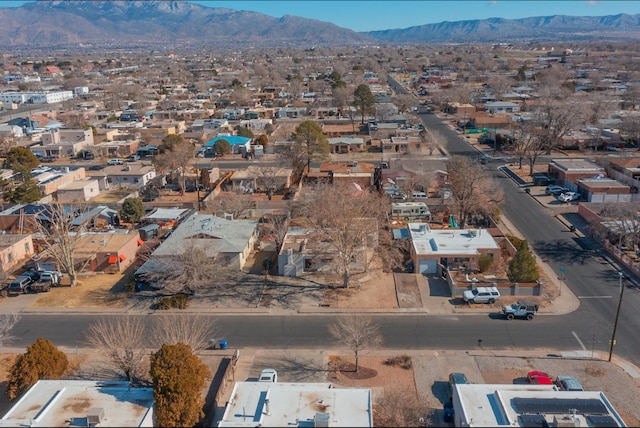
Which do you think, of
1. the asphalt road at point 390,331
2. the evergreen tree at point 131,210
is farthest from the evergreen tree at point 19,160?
A: the asphalt road at point 390,331

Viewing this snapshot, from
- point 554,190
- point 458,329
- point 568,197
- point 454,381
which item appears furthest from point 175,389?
point 554,190

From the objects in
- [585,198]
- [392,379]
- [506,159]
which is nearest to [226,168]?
[506,159]

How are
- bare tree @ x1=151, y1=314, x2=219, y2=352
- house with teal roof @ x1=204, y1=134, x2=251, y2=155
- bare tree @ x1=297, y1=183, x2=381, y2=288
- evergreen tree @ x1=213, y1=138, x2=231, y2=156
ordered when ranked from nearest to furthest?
bare tree @ x1=151, y1=314, x2=219, y2=352 → bare tree @ x1=297, y1=183, x2=381, y2=288 → evergreen tree @ x1=213, y1=138, x2=231, y2=156 → house with teal roof @ x1=204, y1=134, x2=251, y2=155

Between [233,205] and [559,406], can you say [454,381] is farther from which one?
[233,205]

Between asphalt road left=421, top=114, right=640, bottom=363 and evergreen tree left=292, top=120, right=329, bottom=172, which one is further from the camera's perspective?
evergreen tree left=292, top=120, right=329, bottom=172

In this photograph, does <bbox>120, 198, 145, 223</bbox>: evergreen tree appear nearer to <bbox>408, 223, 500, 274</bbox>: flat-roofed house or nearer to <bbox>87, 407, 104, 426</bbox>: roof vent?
<bbox>408, 223, 500, 274</bbox>: flat-roofed house

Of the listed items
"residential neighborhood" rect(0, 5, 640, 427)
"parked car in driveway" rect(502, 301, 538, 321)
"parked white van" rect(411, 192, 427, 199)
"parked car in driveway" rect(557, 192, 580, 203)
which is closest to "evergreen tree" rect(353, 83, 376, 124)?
"residential neighborhood" rect(0, 5, 640, 427)

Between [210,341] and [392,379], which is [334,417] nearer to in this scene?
[392,379]
